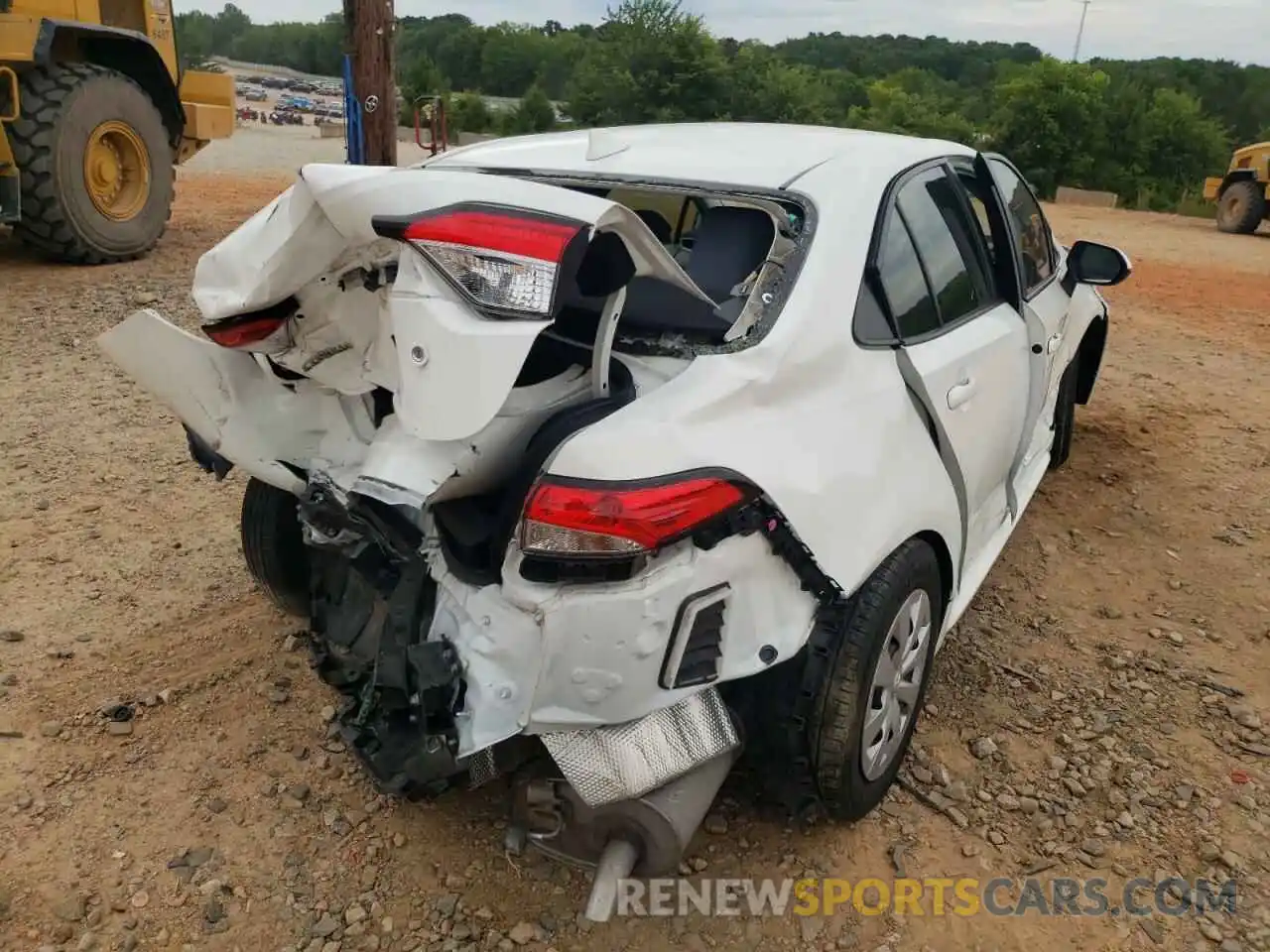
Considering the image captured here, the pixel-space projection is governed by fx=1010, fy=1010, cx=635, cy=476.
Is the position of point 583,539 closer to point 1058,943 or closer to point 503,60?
point 1058,943

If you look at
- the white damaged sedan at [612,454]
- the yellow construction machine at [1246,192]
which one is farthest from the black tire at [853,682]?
the yellow construction machine at [1246,192]

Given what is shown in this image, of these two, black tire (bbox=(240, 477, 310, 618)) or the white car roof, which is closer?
the white car roof

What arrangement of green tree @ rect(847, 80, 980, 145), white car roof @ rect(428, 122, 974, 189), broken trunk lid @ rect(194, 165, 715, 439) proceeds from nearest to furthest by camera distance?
1. broken trunk lid @ rect(194, 165, 715, 439)
2. white car roof @ rect(428, 122, 974, 189)
3. green tree @ rect(847, 80, 980, 145)

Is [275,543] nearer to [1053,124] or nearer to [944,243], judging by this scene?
[944,243]

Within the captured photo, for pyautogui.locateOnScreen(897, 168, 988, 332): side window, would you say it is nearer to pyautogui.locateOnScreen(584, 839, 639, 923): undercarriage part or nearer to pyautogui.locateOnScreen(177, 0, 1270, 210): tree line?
pyautogui.locateOnScreen(584, 839, 639, 923): undercarriage part

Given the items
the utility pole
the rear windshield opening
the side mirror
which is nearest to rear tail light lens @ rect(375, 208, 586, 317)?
the rear windshield opening

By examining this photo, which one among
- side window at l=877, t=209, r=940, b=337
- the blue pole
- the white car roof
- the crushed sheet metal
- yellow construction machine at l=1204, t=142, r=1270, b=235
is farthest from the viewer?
yellow construction machine at l=1204, t=142, r=1270, b=235

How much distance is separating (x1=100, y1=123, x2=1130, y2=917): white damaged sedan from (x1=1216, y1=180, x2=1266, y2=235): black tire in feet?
53.0

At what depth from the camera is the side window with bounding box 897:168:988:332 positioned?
291 centimetres

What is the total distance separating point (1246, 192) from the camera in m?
16.2

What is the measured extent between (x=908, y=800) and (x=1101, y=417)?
12.8 ft

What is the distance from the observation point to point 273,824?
2623mm

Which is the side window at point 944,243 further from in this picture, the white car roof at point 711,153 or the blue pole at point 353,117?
the blue pole at point 353,117

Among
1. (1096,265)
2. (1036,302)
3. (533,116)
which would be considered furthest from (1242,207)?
(533,116)
